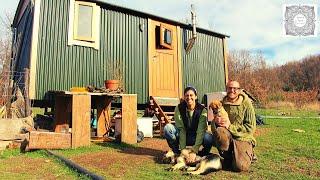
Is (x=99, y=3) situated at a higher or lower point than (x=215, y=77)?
higher

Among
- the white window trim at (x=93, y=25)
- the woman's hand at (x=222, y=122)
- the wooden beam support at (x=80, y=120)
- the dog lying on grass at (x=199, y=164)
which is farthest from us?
the white window trim at (x=93, y=25)

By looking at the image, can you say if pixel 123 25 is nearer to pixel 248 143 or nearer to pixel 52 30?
pixel 52 30

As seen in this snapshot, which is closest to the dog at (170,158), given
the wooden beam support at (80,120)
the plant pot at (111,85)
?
the wooden beam support at (80,120)

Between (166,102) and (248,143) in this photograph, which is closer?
(248,143)

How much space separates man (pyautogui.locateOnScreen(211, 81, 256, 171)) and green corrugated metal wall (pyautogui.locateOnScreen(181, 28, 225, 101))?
7.93m

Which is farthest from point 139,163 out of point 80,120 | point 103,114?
point 103,114

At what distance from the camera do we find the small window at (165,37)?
12.3 metres

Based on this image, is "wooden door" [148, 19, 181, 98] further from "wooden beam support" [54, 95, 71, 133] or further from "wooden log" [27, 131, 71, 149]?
"wooden log" [27, 131, 71, 149]

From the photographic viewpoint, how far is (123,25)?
39.1ft

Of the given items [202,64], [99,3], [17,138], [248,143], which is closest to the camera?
[248,143]

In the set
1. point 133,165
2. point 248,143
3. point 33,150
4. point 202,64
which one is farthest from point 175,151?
point 202,64

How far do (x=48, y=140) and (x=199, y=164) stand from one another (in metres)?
4.09

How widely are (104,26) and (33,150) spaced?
5008 millimetres

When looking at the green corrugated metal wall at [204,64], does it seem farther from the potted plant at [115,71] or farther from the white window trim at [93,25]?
the white window trim at [93,25]
